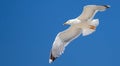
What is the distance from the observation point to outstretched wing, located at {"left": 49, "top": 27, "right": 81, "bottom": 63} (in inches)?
191

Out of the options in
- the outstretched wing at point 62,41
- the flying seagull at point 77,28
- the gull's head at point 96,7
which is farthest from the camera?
the outstretched wing at point 62,41

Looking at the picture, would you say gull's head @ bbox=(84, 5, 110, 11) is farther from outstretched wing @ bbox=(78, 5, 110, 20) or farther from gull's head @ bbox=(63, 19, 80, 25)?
gull's head @ bbox=(63, 19, 80, 25)

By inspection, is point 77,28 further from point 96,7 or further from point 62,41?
point 96,7

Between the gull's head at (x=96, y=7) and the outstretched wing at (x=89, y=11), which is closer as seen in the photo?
the gull's head at (x=96, y=7)

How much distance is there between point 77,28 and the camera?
5.03m

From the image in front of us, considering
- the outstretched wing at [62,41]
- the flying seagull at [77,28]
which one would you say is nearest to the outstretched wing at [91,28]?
the flying seagull at [77,28]

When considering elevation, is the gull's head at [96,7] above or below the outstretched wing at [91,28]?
above

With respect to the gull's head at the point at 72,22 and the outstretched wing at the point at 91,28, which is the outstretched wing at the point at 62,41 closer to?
the gull's head at the point at 72,22

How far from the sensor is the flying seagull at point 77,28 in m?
4.50

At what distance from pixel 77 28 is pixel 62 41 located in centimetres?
31

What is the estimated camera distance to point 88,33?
4.56 meters

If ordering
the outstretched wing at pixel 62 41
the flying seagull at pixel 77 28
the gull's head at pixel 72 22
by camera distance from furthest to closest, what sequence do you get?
the outstretched wing at pixel 62 41 < the gull's head at pixel 72 22 < the flying seagull at pixel 77 28

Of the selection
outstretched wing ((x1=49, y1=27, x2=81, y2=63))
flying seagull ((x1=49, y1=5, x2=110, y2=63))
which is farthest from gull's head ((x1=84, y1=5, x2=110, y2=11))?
outstretched wing ((x1=49, y1=27, x2=81, y2=63))

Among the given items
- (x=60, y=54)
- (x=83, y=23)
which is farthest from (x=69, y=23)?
(x=60, y=54)
